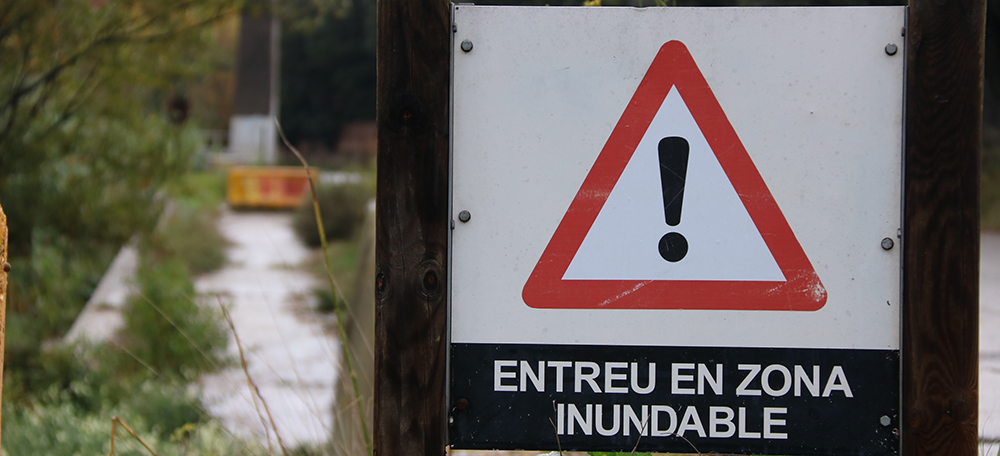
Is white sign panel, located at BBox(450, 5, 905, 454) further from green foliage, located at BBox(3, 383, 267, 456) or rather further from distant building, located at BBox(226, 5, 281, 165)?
distant building, located at BBox(226, 5, 281, 165)

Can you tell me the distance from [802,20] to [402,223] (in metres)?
0.97

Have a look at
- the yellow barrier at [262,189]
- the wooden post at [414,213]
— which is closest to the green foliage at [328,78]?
the yellow barrier at [262,189]

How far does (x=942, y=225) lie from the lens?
174 cm

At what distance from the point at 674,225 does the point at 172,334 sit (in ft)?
16.2

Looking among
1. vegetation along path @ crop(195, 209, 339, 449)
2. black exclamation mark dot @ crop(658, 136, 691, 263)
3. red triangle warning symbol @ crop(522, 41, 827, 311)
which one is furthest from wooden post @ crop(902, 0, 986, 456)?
vegetation along path @ crop(195, 209, 339, 449)

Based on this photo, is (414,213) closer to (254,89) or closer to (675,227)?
(675,227)

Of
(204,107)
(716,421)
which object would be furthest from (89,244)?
(204,107)

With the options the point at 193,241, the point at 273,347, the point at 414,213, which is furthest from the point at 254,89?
the point at 414,213

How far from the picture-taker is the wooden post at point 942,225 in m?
1.74

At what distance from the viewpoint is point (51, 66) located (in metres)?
5.58

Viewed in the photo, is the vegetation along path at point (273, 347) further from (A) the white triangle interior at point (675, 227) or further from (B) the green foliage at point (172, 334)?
(A) the white triangle interior at point (675, 227)

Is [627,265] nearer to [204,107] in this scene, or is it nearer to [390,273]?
[390,273]

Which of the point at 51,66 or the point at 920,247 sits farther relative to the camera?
the point at 51,66

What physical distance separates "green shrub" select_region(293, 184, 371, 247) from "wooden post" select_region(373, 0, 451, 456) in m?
11.7
